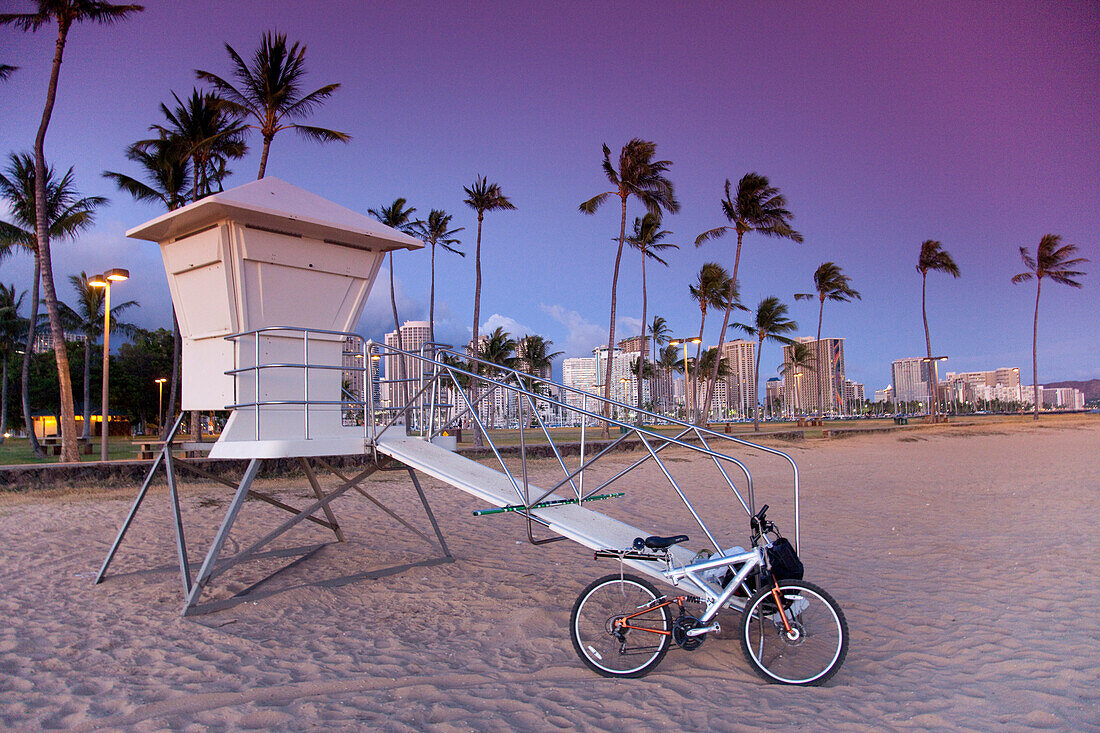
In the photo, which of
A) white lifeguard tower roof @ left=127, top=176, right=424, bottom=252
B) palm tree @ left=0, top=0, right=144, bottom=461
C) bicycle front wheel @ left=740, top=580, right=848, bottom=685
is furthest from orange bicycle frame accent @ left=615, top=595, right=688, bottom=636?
palm tree @ left=0, top=0, right=144, bottom=461

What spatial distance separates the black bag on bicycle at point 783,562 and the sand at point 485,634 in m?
0.74

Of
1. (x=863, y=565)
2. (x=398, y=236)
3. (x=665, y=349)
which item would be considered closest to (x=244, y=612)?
(x=398, y=236)

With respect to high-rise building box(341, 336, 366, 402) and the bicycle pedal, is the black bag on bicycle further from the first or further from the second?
high-rise building box(341, 336, 366, 402)

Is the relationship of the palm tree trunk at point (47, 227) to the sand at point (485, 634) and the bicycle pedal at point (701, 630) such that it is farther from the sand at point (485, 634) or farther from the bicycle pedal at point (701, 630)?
the bicycle pedal at point (701, 630)

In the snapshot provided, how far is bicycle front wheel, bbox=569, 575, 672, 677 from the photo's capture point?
4.44 m

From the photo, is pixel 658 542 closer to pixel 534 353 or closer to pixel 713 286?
pixel 713 286

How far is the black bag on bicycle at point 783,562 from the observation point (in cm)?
438

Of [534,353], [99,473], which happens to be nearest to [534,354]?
[534,353]

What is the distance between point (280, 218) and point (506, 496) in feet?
12.1

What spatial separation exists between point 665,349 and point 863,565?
6386 centimetres

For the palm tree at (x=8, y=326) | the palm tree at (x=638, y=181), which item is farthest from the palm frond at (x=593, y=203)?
the palm tree at (x=8, y=326)

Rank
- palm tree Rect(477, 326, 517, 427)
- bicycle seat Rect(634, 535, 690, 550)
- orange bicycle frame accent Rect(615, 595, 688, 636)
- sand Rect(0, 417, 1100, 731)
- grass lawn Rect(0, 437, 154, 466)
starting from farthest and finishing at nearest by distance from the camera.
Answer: palm tree Rect(477, 326, 517, 427) < grass lawn Rect(0, 437, 154, 466) < bicycle seat Rect(634, 535, 690, 550) < orange bicycle frame accent Rect(615, 595, 688, 636) < sand Rect(0, 417, 1100, 731)

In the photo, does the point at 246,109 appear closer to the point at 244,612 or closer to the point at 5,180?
the point at 5,180

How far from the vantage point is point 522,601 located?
6504 mm
